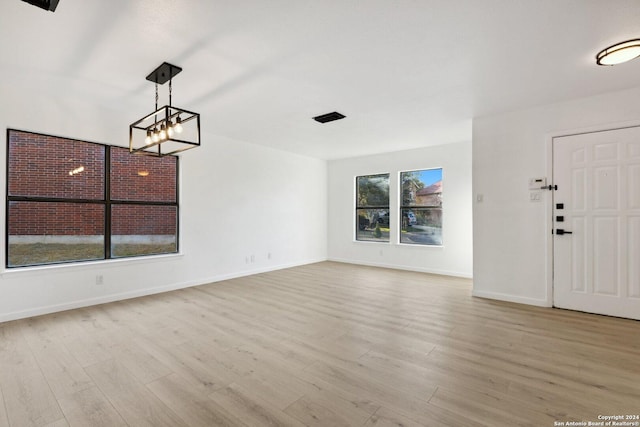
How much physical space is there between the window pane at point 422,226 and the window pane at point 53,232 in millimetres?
5504

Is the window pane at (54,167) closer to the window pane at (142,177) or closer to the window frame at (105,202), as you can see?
the window frame at (105,202)

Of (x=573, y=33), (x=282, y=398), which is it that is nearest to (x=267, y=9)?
(x=573, y=33)

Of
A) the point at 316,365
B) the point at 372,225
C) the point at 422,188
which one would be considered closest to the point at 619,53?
the point at 316,365

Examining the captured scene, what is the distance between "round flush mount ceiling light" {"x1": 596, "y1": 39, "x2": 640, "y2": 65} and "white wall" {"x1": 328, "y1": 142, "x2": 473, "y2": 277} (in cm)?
309

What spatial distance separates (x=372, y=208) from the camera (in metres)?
7.14

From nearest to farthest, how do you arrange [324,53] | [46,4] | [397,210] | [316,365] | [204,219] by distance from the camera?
1. [46,4]
2. [316,365]
3. [324,53]
4. [204,219]
5. [397,210]

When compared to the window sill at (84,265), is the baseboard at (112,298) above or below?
below

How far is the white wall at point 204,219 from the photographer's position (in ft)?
11.4

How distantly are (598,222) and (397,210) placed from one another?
11.4 feet

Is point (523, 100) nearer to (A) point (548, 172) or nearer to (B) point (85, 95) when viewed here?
(A) point (548, 172)

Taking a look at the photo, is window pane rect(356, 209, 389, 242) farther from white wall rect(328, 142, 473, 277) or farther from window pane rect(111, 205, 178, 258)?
window pane rect(111, 205, 178, 258)

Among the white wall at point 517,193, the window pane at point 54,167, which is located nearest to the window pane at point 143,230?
the window pane at point 54,167

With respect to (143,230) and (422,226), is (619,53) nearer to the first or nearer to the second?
(422,226)

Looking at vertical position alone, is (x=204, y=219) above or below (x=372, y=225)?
above
